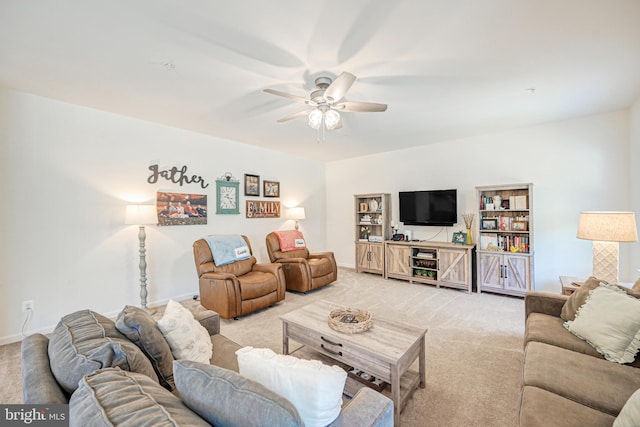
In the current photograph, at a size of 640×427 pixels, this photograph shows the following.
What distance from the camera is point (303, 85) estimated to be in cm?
262

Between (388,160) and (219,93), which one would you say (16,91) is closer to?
(219,93)

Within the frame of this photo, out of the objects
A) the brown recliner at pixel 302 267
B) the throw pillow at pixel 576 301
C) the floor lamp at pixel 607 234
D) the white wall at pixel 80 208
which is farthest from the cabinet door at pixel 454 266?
the white wall at pixel 80 208

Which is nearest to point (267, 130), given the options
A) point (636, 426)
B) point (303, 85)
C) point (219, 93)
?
point (219, 93)

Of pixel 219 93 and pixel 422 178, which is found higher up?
pixel 219 93

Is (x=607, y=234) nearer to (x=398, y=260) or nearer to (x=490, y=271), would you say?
(x=490, y=271)

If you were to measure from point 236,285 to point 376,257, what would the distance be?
3024 millimetres

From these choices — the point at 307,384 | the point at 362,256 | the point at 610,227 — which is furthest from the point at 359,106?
the point at 362,256

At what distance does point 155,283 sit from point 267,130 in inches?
107

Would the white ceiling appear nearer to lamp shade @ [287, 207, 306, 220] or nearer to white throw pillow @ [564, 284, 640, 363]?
white throw pillow @ [564, 284, 640, 363]

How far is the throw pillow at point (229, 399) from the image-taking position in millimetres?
754

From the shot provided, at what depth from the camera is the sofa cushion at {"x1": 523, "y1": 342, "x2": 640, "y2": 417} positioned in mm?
1256

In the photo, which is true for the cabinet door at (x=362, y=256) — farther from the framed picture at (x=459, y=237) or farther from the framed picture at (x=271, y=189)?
the framed picture at (x=271, y=189)

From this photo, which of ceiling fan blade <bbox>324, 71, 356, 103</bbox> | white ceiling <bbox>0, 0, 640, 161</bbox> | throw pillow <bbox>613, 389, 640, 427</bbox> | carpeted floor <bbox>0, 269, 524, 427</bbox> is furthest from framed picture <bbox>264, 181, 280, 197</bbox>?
throw pillow <bbox>613, 389, 640, 427</bbox>

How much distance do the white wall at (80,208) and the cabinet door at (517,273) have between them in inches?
183
